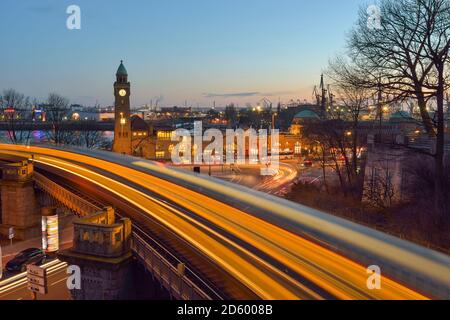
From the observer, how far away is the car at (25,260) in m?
19.8

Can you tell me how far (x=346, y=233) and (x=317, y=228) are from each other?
2.34 feet

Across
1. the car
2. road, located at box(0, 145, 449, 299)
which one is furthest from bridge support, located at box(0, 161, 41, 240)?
road, located at box(0, 145, 449, 299)

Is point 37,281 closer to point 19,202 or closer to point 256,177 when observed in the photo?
point 19,202

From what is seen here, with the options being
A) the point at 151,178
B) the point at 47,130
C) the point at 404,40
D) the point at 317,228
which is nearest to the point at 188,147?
the point at 47,130

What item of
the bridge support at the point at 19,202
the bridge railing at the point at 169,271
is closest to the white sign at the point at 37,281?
the bridge railing at the point at 169,271

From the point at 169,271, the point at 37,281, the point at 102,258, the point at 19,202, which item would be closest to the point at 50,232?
the point at 19,202

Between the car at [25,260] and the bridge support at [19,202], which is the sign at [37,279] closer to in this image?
the car at [25,260]

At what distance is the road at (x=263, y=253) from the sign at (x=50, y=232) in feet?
21.7

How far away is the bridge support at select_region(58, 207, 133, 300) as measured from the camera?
1162cm

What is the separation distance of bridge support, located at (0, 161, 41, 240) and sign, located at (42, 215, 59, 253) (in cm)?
810

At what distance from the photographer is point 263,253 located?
876 cm

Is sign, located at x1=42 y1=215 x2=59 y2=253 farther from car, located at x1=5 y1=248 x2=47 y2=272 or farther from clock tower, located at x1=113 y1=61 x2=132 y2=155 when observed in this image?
clock tower, located at x1=113 y1=61 x2=132 y2=155

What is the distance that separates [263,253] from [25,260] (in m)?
16.5
